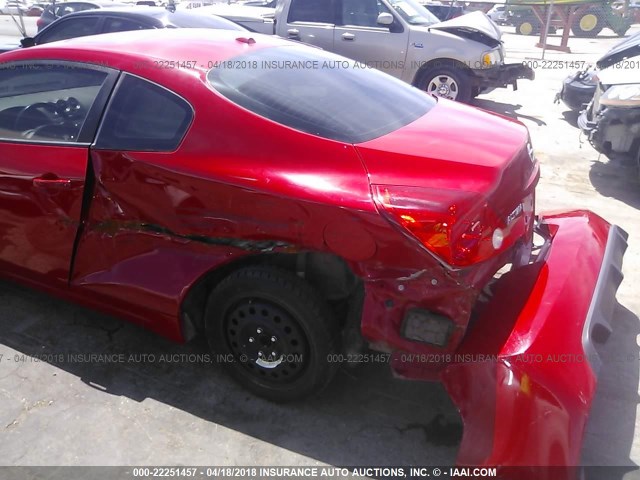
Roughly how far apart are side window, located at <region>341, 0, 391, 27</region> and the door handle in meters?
6.66

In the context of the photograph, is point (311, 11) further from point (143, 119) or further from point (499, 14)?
point (499, 14)

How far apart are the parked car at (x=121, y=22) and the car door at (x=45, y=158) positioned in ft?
12.7

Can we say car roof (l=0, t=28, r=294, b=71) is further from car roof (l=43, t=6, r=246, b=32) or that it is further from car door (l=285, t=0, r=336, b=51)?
car door (l=285, t=0, r=336, b=51)

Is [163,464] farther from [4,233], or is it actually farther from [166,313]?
[4,233]

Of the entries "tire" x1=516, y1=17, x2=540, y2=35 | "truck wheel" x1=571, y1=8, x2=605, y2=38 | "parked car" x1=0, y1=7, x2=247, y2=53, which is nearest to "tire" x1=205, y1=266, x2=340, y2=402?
"parked car" x1=0, y1=7, x2=247, y2=53

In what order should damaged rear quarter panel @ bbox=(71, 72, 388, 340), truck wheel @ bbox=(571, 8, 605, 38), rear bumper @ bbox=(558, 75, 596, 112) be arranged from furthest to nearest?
truck wheel @ bbox=(571, 8, 605, 38)
rear bumper @ bbox=(558, 75, 596, 112)
damaged rear quarter panel @ bbox=(71, 72, 388, 340)

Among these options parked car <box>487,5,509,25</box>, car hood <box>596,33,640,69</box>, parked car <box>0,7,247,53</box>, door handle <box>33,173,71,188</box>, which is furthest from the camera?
parked car <box>487,5,509,25</box>

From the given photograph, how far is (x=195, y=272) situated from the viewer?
8.57ft

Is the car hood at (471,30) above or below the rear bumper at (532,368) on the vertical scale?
above

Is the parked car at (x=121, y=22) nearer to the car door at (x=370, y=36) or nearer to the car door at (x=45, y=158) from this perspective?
the car door at (x=370, y=36)

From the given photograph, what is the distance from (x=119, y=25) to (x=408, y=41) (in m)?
3.97

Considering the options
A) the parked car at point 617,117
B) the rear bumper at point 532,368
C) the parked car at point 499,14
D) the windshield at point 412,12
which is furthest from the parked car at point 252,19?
the parked car at point 499,14

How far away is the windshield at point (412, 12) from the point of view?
337 inches

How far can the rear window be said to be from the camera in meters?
2.54
